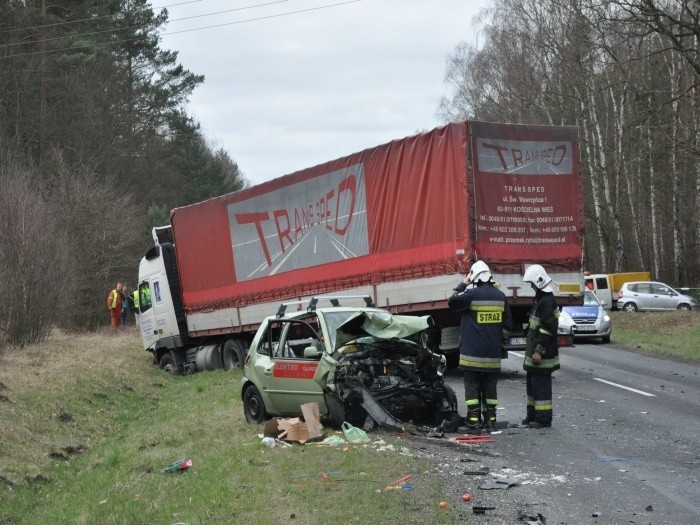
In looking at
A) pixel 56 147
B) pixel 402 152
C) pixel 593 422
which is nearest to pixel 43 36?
pixel 56 147

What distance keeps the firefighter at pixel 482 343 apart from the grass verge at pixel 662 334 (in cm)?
1224

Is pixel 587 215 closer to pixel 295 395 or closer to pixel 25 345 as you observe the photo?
pixel 25 345

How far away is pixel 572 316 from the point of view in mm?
28266

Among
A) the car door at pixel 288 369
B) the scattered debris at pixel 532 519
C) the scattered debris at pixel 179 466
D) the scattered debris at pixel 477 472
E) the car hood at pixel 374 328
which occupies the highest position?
the car hood at pixel 374 328

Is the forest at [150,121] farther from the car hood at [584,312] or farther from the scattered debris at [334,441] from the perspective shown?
the scattered debris at [334,441]

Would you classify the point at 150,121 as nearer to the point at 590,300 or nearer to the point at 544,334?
the point at 590,300

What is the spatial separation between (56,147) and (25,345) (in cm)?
2143

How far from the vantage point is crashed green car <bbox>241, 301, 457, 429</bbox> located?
423 inches

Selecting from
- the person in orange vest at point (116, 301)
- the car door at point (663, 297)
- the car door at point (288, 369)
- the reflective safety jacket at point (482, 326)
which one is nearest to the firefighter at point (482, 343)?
the reflective safety jacket at point (482, 326)

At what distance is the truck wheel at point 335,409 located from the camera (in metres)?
10.6

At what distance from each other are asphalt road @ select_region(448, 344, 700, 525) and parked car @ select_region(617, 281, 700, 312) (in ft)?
82.9

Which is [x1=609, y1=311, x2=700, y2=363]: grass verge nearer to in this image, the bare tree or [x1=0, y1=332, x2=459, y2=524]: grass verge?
[x1=0, y1=332, x2=459, y2=524]: grass verge

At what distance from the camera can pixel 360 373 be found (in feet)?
35.9

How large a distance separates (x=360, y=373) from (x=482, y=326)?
59.0 inches
